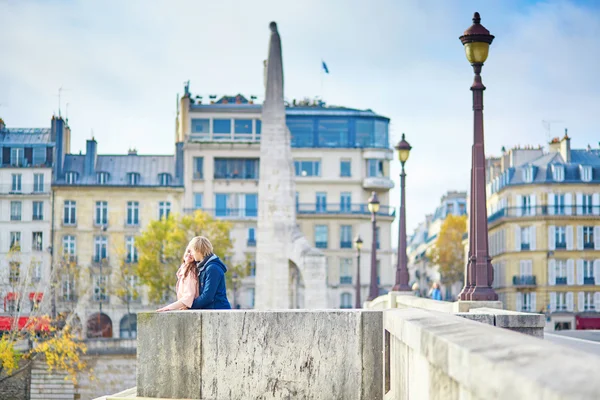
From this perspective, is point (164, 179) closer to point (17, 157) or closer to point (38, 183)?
point (38, 183)

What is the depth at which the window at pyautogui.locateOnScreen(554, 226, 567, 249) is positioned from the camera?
277 feet

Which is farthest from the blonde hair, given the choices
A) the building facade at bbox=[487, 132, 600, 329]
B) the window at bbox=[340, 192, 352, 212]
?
the window at bbox=[340, 192, 352, 212]

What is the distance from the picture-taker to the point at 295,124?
95.9 meters

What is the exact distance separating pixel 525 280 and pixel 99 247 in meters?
27.1

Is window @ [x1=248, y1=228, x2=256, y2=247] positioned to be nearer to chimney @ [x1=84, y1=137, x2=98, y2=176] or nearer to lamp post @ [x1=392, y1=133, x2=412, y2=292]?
chimney @ [x1=84, y1=137, x2=98, y2=176]

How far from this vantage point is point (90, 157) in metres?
88.8

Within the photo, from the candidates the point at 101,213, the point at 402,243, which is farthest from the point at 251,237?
the point at 402,243

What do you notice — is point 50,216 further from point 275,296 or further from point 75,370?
point 275,296

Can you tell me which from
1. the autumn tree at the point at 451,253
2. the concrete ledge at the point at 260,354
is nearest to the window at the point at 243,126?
the autumn tree at the point at 451,253

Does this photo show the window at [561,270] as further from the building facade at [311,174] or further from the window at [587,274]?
the building facade at [311,174]

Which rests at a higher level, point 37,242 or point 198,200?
point 198,200

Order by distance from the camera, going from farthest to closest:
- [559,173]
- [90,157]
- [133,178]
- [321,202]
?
[321,202] < [90,157] < [133,178] < [559,173]

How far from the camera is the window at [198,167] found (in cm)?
8844

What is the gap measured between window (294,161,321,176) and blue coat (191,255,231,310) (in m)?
84.2
